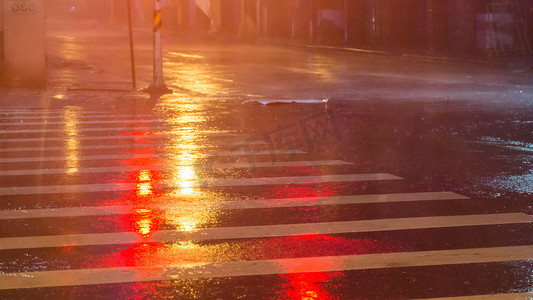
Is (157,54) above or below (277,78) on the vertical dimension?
above

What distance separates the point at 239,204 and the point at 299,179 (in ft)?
4.80

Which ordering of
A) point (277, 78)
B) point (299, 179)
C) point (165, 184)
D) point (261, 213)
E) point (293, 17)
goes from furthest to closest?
point (293, 17), point (277, 78), point (299, 179), point (165, 184), point (261, 213)

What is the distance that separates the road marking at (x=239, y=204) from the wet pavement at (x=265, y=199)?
0.06ft

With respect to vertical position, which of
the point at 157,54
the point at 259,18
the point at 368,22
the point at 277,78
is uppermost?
the point at 259,18

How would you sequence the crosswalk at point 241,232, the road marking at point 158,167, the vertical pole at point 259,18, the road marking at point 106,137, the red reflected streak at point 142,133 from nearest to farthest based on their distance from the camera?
1. the crosswalk at point 241,232
2. the road marking at point 158,167
3. the road marking at point 106,137
4. the red reflected streak at point 142,133
5. the vertical pole at point 259,18

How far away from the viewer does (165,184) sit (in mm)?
8859

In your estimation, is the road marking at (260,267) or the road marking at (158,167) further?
the road marking at (158,167)

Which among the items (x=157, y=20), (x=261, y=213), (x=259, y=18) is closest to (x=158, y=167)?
(x=261, y=213)

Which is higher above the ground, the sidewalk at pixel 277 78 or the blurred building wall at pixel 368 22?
the blurred building wall at pixel 368 22

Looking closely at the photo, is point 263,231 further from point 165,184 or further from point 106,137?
point 106,137

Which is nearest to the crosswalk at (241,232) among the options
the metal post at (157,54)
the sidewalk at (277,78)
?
the sidewalk at (277,78)

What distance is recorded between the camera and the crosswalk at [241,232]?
17.6 ft

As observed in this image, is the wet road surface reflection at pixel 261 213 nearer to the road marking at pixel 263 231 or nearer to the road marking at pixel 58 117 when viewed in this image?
the road marking at pixel 263 231

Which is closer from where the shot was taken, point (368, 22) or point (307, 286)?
point (307, 286)
